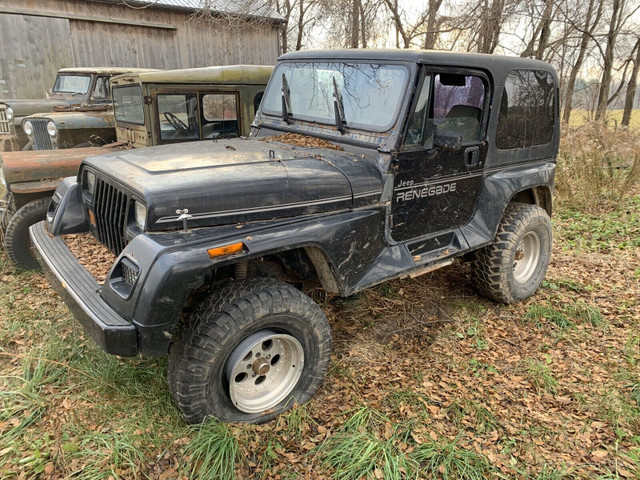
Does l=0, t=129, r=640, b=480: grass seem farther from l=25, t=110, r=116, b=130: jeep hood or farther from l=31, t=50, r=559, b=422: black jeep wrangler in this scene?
l=25, t=110, r=116, b=130: jeep hood

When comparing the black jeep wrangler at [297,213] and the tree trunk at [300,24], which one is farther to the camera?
the tree trunk at [300,24]

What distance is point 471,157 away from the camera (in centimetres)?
358

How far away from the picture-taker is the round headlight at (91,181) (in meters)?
3.02

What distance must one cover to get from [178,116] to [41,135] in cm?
264

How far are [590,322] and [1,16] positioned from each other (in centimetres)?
1285

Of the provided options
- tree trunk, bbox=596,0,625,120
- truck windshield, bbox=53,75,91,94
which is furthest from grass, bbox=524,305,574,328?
tree trunk, bbox=596,0,625,120

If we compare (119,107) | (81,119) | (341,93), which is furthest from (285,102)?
(81,119)

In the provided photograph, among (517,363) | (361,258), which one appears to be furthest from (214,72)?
(517,363)

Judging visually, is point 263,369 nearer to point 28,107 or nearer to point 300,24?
point 28,107

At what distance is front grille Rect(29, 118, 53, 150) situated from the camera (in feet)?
→ 22.9

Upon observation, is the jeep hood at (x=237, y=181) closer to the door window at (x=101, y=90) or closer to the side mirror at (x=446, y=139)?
the side mirror at (x=446, y=139)

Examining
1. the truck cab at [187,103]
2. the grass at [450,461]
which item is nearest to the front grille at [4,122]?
the truck cab at [187,103]

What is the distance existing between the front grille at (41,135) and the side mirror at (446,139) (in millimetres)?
5991

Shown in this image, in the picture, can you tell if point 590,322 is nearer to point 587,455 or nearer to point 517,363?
point 517,363
